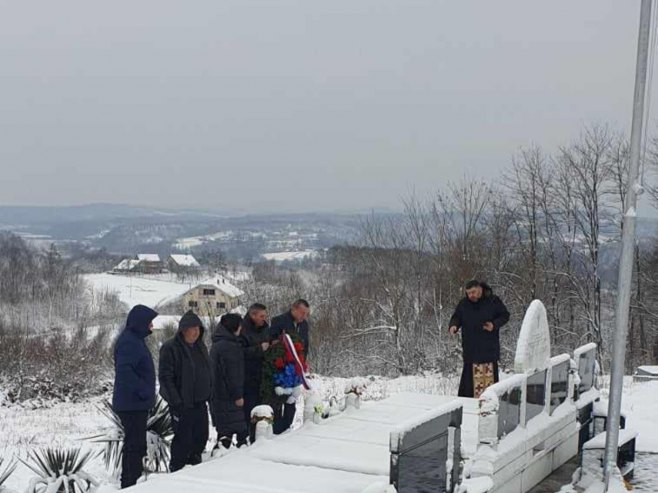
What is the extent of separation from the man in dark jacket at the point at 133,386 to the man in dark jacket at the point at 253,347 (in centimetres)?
162

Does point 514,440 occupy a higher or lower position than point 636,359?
higher

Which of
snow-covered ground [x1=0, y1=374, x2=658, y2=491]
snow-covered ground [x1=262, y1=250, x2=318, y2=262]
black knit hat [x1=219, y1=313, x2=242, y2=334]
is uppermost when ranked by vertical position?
black knit hat [x1=219, y1=313, x2=242, y2=334]

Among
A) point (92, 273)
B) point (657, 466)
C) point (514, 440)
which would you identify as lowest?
point (92, 273)

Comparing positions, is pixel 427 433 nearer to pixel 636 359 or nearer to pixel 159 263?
pixel 636 359

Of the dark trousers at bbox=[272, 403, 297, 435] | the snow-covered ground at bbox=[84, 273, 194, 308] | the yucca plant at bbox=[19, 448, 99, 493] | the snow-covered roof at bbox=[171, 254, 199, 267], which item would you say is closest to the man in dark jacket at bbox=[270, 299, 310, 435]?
the dark trousers at bbox=[272, 403, 297, 435]

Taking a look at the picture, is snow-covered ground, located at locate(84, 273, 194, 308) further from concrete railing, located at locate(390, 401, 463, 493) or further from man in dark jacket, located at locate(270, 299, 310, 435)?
concrete railing, located at locate(390, 401, 463, 493)

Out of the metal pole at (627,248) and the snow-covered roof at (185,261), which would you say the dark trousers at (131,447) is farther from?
the snow-covered roof at (185,261)

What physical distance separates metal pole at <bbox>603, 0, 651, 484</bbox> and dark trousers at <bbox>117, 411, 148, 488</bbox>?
4765 millimetres

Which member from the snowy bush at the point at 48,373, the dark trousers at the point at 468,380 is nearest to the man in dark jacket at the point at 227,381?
the dark trousers at the point at 468,380

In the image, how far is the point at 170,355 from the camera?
7238 mm

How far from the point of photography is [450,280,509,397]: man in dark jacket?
9898 millimetres

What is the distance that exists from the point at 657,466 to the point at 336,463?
5124mm

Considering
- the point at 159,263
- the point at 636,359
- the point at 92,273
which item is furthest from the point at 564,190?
the point at 159,263

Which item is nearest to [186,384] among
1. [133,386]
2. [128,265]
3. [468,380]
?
[133,386]
